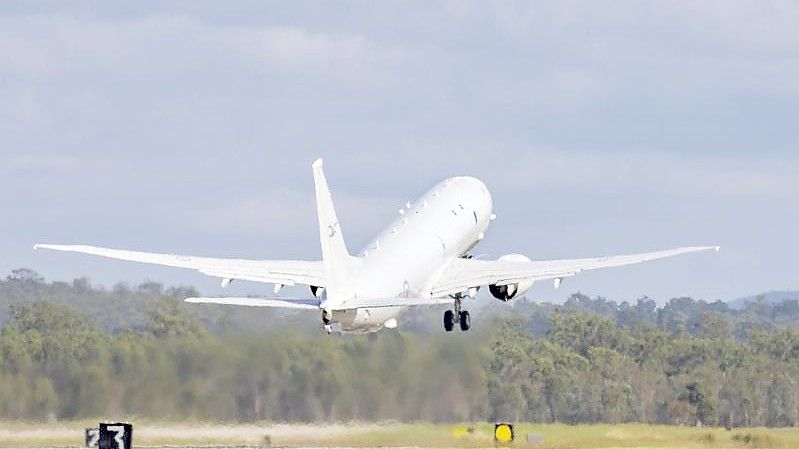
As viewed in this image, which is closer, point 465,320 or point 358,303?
point 358,303

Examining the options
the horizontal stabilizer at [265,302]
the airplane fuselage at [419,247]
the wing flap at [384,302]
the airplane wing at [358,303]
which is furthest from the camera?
the airplane fuselage at [419,247]

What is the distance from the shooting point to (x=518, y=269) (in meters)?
98.0

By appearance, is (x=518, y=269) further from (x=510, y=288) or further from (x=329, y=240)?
(x=329, y=240)

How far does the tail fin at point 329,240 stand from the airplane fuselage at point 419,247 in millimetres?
657

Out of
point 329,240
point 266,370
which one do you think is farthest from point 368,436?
point 329,240

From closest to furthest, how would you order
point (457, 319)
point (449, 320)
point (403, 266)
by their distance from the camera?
point (403, 266)
point (449, 320)
point (457, 319)

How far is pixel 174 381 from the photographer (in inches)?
3580

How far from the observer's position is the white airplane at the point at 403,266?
84625mm

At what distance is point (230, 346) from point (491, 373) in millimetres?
11494

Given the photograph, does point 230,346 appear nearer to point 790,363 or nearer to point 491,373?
point 491,373

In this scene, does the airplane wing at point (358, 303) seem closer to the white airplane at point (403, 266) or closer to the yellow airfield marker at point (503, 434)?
the white airplane at point (403, 266)

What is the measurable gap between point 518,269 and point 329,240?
1503 cm

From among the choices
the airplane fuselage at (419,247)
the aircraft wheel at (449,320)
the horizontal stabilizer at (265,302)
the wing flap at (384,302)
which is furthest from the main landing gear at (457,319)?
the wing flap at (384,302)

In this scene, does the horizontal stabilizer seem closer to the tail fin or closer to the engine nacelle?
the tail fin
